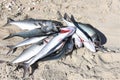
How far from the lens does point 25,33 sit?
6.35 m

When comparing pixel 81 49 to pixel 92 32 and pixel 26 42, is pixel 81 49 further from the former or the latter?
pixel 26 42

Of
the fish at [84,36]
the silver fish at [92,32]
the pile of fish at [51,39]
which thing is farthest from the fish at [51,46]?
the silver fish at [92,32]

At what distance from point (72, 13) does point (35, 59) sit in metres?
1.52

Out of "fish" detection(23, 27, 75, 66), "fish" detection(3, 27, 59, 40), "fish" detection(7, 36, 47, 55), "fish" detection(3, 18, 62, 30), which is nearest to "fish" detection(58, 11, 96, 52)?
"fish" detection(23, 27, 75, 66)

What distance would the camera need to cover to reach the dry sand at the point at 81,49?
19.0ft

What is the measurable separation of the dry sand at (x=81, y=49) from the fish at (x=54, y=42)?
0.14m

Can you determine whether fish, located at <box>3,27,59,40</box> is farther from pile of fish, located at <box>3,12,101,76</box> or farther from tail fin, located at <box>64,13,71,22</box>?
tail fin, located at <box>64,13,71,22</box>

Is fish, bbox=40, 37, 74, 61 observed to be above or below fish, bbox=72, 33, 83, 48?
below

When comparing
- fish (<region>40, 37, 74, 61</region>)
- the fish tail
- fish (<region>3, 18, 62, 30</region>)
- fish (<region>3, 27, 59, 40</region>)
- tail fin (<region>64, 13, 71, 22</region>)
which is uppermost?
tail fin (<region>64, 13, 71, 22</region>)

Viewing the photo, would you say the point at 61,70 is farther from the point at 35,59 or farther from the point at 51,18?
the point at 51,18

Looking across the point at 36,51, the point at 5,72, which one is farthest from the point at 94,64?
the point at 5,72

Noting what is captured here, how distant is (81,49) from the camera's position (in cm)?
634

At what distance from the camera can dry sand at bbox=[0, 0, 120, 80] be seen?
5.79 metres

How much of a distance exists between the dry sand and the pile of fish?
0.35ft
